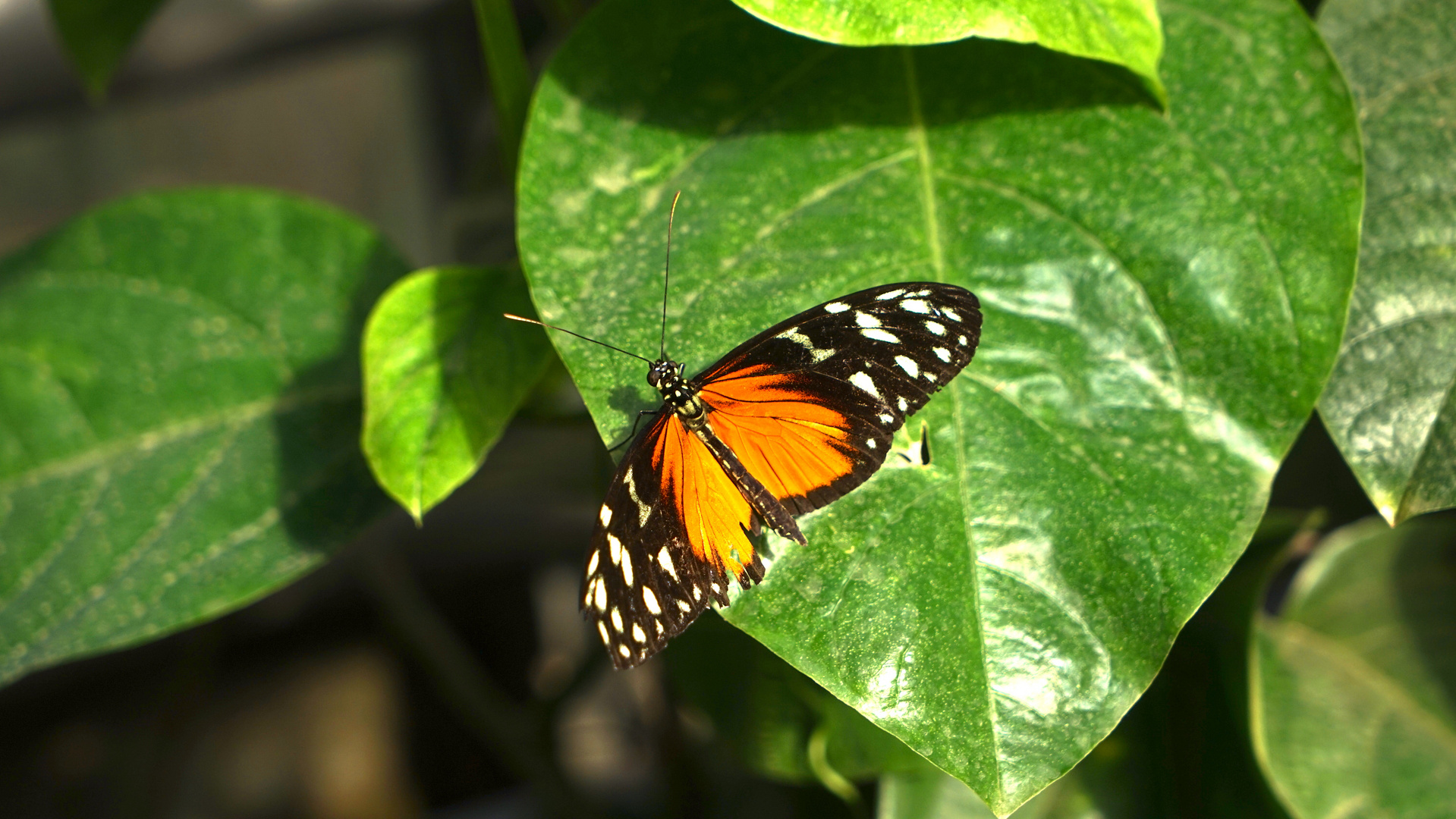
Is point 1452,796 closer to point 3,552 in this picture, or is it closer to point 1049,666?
point 1049,666

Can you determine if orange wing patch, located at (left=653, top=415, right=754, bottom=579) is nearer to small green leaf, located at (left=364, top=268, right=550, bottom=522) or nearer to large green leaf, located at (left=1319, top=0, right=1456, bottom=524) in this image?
small green leaf, located at (left=364, top=268, right=550, bottom=522)

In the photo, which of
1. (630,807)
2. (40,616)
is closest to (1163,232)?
(40,616)

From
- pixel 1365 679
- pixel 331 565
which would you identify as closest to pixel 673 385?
pixel 1365 679

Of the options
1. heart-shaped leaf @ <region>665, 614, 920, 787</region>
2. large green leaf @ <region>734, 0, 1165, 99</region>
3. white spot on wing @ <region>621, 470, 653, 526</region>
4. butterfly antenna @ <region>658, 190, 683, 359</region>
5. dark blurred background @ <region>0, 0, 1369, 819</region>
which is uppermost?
large green leaf @ <region>734, 0, 1165, 99</region>

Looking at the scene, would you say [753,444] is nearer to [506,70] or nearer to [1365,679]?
[506,70]

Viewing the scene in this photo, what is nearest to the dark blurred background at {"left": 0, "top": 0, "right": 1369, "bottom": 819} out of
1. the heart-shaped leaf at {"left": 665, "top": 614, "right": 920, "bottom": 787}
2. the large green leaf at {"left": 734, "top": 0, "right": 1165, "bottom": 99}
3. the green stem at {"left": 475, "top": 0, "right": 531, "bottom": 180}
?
the heart-shaped leaf at {"left": 665, "top": 614, "right": 920, "bottom": 787}

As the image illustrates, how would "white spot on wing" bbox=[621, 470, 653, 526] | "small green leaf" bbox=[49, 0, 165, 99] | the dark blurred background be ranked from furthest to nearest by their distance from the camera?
the dark blurred background < "small green leaf" bbox=[49, 0, 165, 99] < "white spot on wing" bbox=[621, 470, 653, 526]
